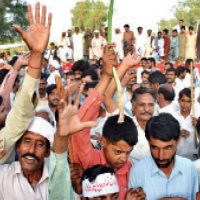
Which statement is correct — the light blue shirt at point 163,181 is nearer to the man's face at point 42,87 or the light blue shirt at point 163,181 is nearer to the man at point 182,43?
the man's face at point 42,87

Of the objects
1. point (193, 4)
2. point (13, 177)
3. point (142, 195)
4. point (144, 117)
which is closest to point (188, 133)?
point (144, 117)

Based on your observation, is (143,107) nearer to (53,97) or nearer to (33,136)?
(53,97)

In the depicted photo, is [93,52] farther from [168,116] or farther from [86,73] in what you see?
[168,116]

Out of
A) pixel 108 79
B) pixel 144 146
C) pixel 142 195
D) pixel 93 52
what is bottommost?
pixel 142 195

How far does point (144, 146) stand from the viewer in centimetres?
378

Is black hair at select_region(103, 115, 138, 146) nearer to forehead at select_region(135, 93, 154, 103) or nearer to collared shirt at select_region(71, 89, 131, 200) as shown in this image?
collared shirt at select_region(71, 89, 131, 200)

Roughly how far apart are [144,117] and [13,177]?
1638 mm

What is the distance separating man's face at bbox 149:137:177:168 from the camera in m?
3.09

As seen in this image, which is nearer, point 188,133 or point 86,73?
point 188,133

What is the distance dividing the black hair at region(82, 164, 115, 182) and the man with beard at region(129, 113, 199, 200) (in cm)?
27

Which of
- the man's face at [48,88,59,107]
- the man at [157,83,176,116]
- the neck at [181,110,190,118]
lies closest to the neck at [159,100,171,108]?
the man at [157,83,176,116]

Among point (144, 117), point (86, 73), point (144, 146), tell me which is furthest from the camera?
point (86, 73)

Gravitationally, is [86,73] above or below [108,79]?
above

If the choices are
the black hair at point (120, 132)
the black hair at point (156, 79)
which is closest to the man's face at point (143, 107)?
the black hair at point (120, 132)
